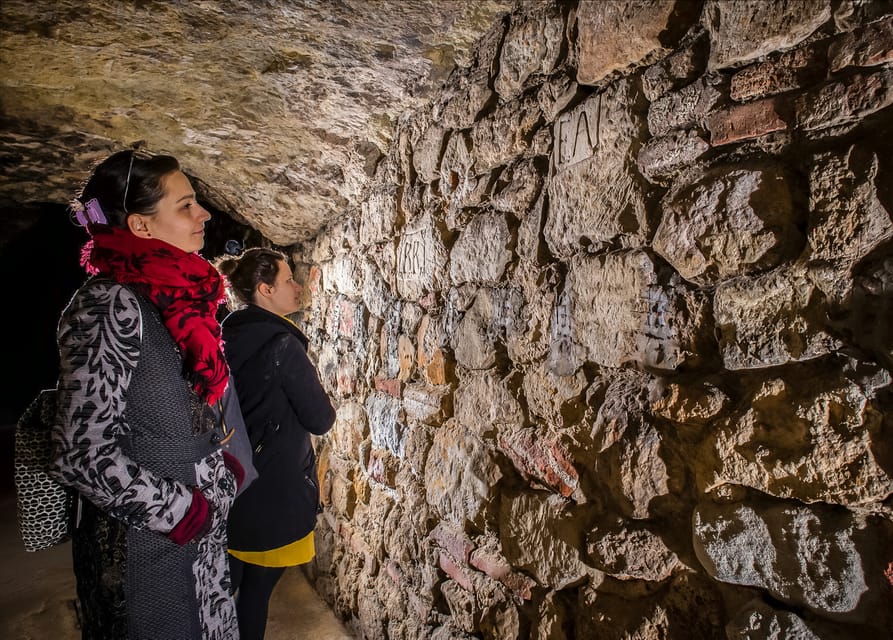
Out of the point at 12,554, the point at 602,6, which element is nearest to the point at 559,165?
the point at 602,6

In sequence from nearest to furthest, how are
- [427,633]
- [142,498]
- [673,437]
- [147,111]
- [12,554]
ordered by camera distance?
[673,437], [142,498], [427,633], [147,111], [12,554]

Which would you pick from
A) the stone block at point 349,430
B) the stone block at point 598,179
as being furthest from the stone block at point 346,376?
the stone block at point 598,179

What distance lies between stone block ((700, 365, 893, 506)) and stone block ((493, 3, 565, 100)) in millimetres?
841

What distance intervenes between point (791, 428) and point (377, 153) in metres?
1.70

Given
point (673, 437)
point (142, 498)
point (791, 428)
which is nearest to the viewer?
point (791, 428)

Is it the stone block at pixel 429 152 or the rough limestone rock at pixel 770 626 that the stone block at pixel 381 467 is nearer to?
the stone block at pixel 429 152

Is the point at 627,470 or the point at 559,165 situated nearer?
the point at 627,470

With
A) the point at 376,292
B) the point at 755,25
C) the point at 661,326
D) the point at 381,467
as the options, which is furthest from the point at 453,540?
the point at 755,25

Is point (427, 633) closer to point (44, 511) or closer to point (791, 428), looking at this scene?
point (44, 511)

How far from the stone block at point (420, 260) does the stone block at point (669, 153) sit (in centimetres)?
76

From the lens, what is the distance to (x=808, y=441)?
0.66 m

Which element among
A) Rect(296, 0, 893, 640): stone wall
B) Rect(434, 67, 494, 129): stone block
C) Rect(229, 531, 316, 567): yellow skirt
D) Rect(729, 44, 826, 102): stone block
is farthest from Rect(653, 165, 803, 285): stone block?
Rect(229, 531, 316, 567): yellow skirt

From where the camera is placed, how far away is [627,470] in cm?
90

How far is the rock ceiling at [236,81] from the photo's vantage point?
4.19 ft
